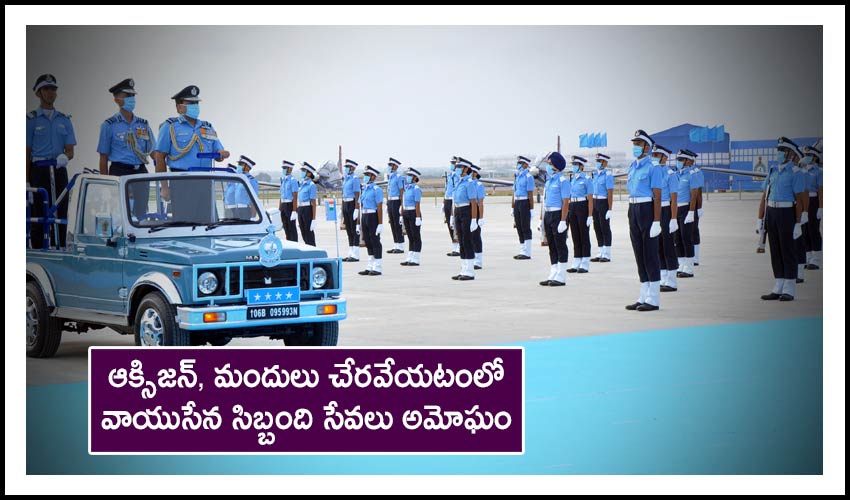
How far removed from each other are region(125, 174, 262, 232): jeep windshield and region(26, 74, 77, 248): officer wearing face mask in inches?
87.6

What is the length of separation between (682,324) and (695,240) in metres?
7.68

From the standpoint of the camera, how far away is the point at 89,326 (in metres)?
12.4

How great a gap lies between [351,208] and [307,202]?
0.94 metres

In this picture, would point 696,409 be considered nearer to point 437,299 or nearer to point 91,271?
point 91,271

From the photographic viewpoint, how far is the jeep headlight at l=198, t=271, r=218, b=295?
1061 cm

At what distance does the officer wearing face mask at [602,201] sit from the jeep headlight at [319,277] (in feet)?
44.9

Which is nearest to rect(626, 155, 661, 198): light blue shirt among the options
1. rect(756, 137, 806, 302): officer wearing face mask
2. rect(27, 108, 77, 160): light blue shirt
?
rect(756, 137, 806, 302): officer wearing face mask

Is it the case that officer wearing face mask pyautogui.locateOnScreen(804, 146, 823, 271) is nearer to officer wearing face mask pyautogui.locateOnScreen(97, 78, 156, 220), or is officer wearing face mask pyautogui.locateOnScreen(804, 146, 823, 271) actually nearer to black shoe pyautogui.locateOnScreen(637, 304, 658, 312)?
black shoe pyautogui.locateOnScreen(637, 304, 658, 312)

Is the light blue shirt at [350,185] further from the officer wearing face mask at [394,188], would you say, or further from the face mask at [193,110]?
the face mask at [193,110]

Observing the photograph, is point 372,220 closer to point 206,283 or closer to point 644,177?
point 644,177

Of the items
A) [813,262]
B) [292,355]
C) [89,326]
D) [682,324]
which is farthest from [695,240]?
[292,355]

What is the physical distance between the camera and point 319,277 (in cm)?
1119

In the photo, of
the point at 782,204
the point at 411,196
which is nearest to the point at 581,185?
the point at 411,196

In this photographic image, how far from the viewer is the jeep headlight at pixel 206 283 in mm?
10609
